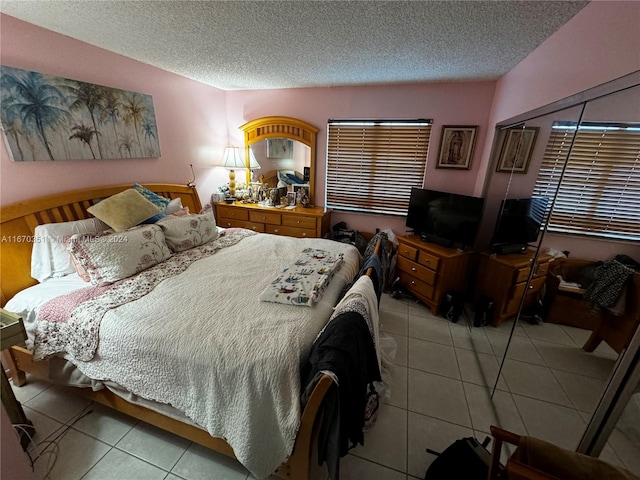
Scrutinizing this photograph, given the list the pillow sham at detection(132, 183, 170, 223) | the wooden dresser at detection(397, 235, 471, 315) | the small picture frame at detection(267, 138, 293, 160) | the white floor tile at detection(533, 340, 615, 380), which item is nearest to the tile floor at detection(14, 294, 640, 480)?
the white floor tile at detection(533, 340, 615, 380)

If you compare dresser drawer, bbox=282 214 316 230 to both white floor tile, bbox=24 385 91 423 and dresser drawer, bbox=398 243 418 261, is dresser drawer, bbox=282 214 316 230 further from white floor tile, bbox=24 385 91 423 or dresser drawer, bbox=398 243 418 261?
white floor tile, bbox=24 385 91 423

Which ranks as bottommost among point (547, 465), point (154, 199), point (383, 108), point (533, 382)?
point (533, 382)

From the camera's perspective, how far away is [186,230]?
7.51 feet

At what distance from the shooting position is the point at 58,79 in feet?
6.15

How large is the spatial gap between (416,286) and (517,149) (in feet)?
5.21

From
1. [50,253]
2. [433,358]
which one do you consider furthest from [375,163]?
[50,253]

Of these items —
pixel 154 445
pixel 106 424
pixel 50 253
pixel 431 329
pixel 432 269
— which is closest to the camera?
pixel 154 445

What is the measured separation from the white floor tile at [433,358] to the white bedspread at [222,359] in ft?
3.64

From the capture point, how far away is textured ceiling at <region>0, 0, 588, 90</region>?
1459 millimetres

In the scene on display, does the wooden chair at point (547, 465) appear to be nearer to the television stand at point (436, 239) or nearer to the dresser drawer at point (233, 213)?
the television stand at point (436, 239)

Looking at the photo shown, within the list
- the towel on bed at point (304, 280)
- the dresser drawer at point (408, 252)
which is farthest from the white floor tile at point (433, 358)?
the towel on bed at point (304, 280)

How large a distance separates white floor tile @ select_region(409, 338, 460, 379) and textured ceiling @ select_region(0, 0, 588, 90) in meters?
2.37

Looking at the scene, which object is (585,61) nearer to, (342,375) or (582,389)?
(582,389)

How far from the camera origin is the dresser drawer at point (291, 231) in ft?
11.0
